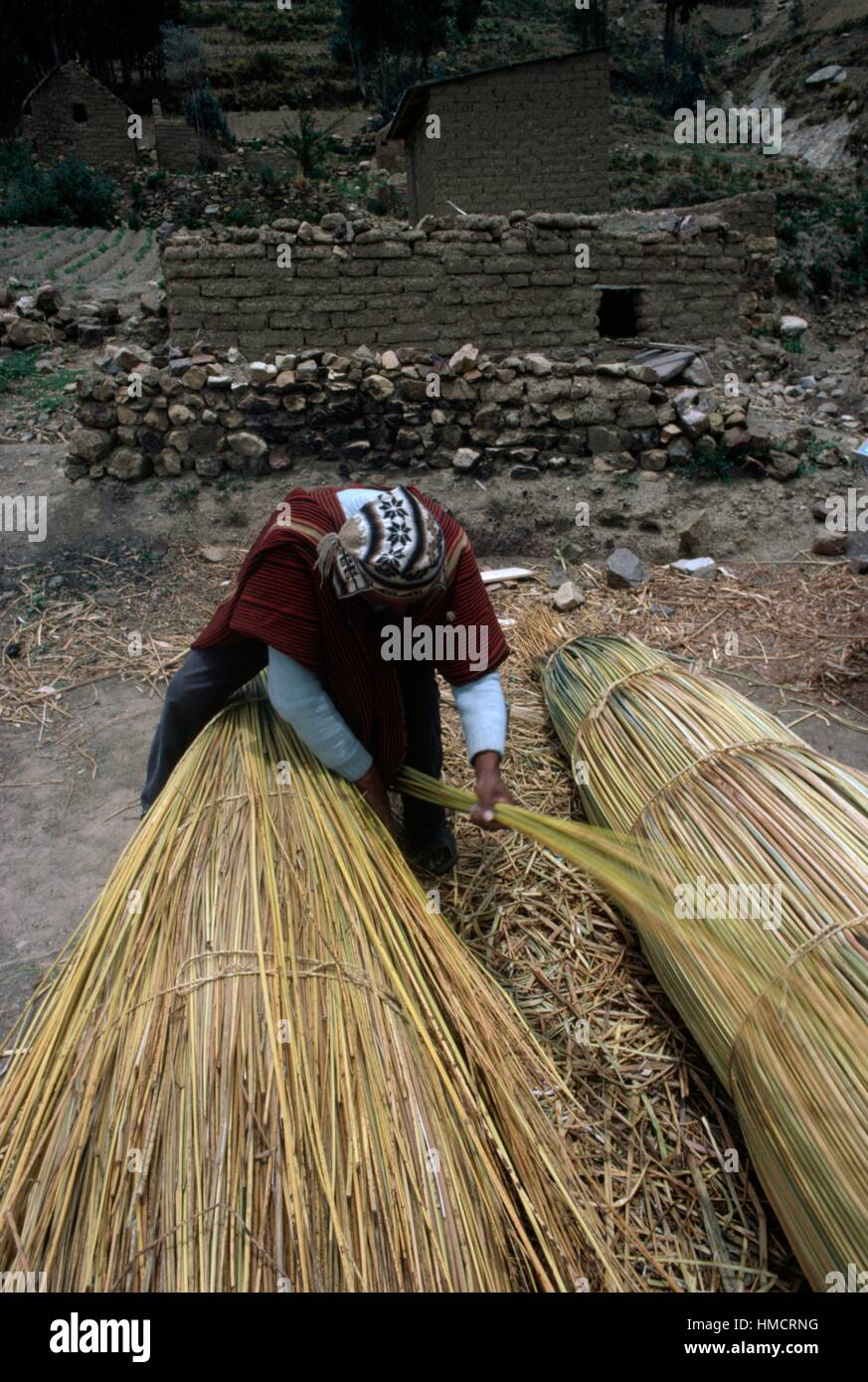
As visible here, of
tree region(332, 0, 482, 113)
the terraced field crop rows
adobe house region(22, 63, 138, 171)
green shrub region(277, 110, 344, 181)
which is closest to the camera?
the terraced field crop rows

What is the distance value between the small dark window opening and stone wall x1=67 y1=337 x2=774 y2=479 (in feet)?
8.53

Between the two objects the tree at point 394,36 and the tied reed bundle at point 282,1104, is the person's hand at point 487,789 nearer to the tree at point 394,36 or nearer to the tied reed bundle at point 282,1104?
the tied reed bundle at point 282,1104

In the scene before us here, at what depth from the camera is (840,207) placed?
1584cm

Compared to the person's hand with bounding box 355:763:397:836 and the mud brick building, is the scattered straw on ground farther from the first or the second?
the mud brick building

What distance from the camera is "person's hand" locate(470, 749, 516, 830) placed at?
6.55 feet

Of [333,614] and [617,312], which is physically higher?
[617,312]

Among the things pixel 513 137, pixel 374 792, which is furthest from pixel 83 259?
pixel 374 792

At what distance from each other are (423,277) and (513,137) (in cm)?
621

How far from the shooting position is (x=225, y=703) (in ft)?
7.66

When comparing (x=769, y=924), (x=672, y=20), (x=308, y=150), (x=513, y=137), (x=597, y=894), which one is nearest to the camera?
(x=769, y=924)

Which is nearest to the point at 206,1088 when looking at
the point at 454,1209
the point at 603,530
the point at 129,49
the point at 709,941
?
the point at 454,1209

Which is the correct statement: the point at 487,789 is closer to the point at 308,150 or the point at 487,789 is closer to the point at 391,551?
the point at 391,551

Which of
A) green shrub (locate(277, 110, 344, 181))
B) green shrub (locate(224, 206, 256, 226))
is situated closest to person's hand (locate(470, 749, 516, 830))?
green shrub (locate(224, 206, 256, 226))

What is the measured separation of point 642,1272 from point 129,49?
43349 mm
